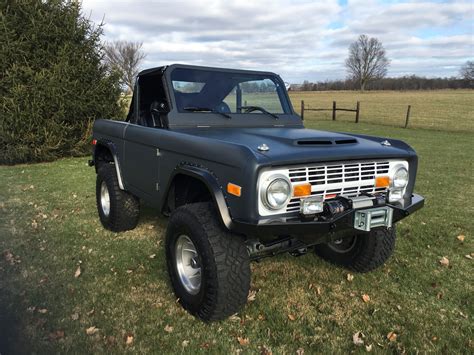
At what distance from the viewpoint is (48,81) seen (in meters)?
10.2

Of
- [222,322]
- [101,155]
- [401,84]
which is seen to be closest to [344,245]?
[222,322]

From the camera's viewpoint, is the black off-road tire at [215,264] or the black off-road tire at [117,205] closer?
the black off-road tire at [215,264]

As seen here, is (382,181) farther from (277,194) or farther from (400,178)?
(277,194)

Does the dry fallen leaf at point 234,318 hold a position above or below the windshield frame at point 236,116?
below

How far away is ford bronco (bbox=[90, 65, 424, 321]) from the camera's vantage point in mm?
2732

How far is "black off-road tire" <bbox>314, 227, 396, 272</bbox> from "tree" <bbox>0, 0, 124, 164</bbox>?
871cm

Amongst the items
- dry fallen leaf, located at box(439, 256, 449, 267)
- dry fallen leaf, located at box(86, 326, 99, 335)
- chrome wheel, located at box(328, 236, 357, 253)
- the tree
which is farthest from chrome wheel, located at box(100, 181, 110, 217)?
the tree

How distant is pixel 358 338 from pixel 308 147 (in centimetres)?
142

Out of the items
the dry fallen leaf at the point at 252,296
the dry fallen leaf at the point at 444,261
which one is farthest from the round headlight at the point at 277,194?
the dry fallen leaf at the point at 444,261

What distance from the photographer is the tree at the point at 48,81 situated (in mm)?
9984

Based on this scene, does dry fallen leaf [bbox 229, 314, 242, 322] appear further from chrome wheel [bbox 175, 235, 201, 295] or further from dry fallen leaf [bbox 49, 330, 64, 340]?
dry fallen leaf [bbox 49, 330, 64, 340]

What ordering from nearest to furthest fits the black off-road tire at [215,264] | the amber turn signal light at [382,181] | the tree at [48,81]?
1. the black off-road tire at [215,264]
2. the amber turn signal light at [382,181]
3. the tree at [48,81]

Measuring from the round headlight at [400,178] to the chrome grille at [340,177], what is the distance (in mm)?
91

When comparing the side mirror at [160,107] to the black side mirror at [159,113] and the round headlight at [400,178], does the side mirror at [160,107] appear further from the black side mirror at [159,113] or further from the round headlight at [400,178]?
the round headlight at [400,178]
